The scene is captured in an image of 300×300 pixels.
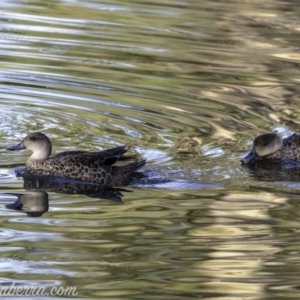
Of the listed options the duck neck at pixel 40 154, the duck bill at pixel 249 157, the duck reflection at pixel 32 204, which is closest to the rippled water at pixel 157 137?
the duck reflection at pixel 32 204

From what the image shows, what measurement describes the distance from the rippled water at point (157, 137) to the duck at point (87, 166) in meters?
0.21

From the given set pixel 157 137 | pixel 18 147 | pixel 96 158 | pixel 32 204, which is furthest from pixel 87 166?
pixel 157 137

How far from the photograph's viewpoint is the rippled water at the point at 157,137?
8680 mm

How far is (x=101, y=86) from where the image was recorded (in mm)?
14914

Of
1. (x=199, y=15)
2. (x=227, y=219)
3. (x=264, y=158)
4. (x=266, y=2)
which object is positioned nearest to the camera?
(x=227, y=219)

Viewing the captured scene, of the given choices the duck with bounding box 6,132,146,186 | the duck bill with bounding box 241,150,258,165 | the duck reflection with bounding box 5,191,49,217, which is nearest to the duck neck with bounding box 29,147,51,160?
the duck with bounding box 6,132,146,186

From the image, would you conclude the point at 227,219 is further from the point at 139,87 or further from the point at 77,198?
Answer: the point at 139,87

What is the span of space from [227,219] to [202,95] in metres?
4.98

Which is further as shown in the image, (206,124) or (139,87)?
(139,87)

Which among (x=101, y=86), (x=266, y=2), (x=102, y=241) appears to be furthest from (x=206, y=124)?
(x=266, y=2)

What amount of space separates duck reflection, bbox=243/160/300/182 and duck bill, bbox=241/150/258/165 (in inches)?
1.8

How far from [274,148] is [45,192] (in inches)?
105

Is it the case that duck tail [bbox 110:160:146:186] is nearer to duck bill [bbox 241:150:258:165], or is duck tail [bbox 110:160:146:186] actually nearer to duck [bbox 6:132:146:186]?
duck [bbox 6:132:146:186]

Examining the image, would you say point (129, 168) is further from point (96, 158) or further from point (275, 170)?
point (275, 170)
